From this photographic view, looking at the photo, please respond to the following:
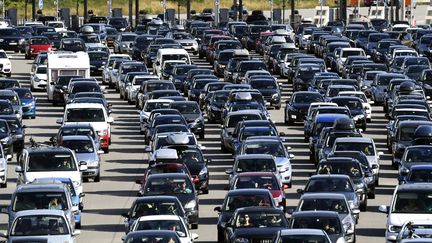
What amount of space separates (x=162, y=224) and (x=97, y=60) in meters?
49.7

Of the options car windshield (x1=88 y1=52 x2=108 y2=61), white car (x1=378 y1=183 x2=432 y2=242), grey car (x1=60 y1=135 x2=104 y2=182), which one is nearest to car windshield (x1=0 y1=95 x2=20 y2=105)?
grey car (x1=60 y1=135 x2=104 y2=182)

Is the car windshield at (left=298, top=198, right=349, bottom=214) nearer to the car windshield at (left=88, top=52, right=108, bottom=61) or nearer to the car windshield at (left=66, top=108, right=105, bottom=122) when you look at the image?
the car windshield at (left=66, top=108, right=105, bottom=122)

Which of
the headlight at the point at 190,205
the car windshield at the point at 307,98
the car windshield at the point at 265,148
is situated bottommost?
the car windshield at the point at 307,98

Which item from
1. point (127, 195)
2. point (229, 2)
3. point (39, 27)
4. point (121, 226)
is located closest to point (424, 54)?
point (39, 27)

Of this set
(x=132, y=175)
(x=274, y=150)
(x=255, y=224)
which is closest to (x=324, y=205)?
(x=255, y=224)

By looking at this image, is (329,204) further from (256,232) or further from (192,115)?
(192,115)

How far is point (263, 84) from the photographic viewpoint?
247 ft

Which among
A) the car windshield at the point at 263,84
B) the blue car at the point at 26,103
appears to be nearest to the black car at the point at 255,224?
the blue car at the point at 26,103

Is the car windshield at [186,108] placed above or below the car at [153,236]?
below

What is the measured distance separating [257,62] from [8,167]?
27.2 m

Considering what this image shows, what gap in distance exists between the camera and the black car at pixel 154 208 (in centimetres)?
4197

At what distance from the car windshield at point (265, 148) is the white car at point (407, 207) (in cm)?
1036

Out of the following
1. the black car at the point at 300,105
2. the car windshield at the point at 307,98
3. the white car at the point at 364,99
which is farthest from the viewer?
the white car at the point at 364,99

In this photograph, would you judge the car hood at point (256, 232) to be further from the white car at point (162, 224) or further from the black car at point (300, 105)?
the black car at point (300, 105)
